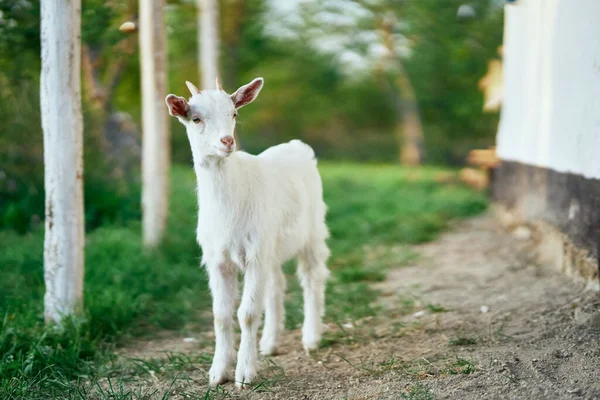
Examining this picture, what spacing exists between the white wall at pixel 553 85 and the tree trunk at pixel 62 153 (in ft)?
12.6

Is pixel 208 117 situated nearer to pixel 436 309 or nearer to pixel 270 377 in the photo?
pixel 270 377

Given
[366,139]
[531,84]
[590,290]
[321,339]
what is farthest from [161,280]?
[366,139]

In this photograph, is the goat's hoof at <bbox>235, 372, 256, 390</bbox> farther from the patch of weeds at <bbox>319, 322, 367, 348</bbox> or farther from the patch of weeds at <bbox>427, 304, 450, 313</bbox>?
the patch of weeds at <bbox>427, 304, 450, 313</bbox>

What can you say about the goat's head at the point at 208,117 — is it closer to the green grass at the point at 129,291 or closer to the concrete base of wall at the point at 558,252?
the green grass at the point at 129,291

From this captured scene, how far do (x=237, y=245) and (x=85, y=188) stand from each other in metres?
5.37

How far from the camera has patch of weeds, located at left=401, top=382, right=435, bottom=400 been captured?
11.3ft

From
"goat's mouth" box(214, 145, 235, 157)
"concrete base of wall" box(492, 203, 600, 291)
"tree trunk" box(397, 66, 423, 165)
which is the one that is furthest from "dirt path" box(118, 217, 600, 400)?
"tree trunk" box(397, 66, 423, 165)

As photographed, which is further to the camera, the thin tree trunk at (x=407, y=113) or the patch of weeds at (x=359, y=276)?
the thin tree trunk at (x=407, y=113)

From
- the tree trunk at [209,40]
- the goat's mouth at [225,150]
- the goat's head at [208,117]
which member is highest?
the tree trunk at [209,40]

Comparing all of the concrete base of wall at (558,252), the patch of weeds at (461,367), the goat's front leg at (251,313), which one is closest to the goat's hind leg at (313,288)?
the goat's front leg at (251,313)

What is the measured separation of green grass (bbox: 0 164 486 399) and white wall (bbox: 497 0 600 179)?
1934mm

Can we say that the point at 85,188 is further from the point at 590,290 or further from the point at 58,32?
the point at 590,290

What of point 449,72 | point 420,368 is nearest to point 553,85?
point 420,368

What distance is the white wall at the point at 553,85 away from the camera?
5.09m
